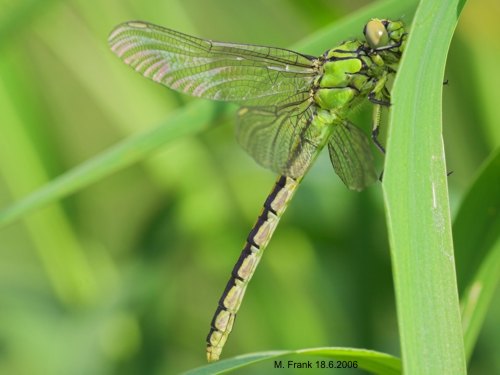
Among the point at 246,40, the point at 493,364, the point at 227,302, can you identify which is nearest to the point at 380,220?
the point at 493,364

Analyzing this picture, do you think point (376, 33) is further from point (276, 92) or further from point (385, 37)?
point (276, 92)

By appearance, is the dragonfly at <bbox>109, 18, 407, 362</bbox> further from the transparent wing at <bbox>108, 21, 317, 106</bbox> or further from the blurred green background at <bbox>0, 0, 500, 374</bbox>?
the blurred green background at <bbox>0, 0, 500, 374</bbox>

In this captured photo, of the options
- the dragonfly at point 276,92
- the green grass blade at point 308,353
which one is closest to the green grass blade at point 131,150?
the dragonfly at point 276,92

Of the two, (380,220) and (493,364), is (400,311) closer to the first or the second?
(380,220)

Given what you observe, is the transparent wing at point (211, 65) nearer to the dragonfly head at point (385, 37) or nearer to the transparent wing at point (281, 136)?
the transparent wing at point (281, 136)

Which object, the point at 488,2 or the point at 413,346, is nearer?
the point at 413,346

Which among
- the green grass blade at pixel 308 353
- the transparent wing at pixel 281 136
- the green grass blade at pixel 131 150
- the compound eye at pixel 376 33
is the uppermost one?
the compound eye at pixel 376 33
